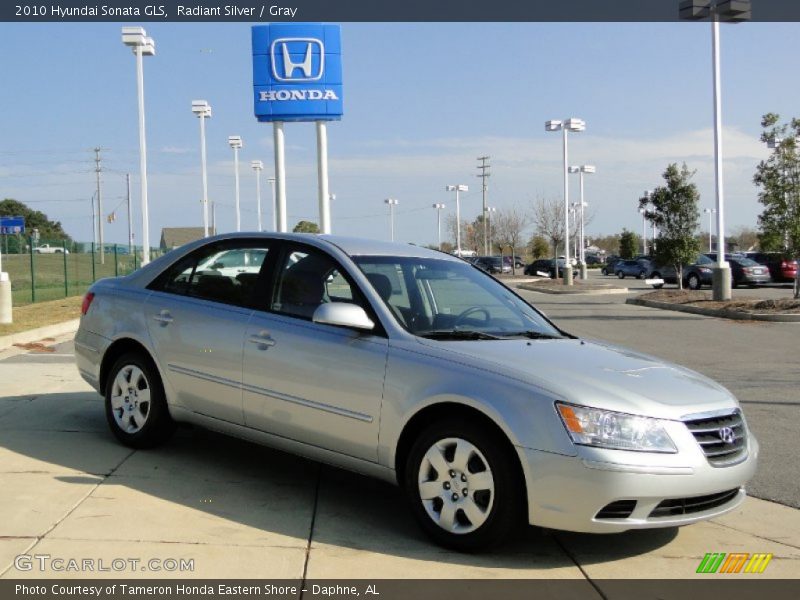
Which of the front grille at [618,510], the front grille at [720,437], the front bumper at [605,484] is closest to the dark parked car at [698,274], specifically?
the front grille at [720,437]

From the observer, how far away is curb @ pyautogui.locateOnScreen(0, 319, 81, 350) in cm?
1423

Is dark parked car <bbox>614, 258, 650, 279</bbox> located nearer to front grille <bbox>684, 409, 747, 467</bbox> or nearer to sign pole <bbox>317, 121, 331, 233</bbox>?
sign pole <bbox>317, 121, 331, 233</bbox>

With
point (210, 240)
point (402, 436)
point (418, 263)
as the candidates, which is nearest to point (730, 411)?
point (402, 436)

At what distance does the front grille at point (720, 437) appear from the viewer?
4.41m

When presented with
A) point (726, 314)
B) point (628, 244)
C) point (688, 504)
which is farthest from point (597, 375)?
point (628, 244)

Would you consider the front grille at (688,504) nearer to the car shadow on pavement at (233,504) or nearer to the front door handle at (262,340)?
the car shadow on pavement at (233,504)

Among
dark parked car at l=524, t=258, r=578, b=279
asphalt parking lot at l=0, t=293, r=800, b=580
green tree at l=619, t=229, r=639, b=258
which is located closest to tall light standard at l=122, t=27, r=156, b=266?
asphalt parking lot at l=0, t=293, r=800, b=580

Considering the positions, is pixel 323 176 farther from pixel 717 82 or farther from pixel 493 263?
pixel 493 263

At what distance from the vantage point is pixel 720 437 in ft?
14.8

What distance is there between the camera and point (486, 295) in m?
5.87

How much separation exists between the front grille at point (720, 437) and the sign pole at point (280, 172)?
2771 centimetres

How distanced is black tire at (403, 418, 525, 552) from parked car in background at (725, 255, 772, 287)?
35.7 meters

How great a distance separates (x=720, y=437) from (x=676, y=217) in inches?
1010

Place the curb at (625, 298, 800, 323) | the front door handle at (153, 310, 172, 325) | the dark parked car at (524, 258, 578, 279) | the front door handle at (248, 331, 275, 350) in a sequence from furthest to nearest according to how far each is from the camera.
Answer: the dark parked car at (524, 258, 578, 279) → the curb at (625, 298, 800, 323) → the front door handle at (153, 310, 172, 325) → the front door handle at (248, 331, 275, 350)
